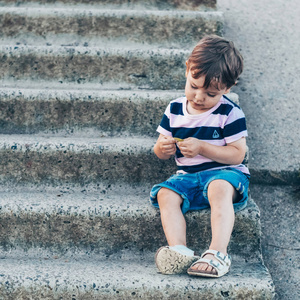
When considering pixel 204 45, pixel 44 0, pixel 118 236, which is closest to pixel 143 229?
pixel 118 236

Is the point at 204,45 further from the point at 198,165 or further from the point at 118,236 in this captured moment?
the point at 118,236

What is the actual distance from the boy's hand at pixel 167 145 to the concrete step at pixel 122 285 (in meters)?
0.58

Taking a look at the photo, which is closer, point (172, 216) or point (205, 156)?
point (172, 216)

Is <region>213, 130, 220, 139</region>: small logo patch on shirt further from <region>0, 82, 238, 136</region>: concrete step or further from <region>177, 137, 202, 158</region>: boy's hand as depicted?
<region>0, 82, 238, 136</region>: concrete step

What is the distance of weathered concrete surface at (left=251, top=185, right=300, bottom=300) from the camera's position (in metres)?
1.92

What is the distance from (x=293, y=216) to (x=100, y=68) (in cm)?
152

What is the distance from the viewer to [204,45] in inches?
78.1

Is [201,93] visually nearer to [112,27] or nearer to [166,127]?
[166,127]

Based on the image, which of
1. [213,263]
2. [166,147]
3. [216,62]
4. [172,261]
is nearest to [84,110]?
[166,147]

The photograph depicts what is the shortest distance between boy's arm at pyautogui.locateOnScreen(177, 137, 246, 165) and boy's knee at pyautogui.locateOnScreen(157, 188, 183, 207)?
0.20 m

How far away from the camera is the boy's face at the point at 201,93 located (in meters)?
1.94

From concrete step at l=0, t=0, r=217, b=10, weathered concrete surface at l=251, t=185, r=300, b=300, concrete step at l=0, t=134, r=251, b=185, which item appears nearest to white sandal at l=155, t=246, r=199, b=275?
weathered concrete surface at l=251, t=185, r=300, b=300

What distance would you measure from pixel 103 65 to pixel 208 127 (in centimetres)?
100

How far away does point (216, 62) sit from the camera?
1.92m
